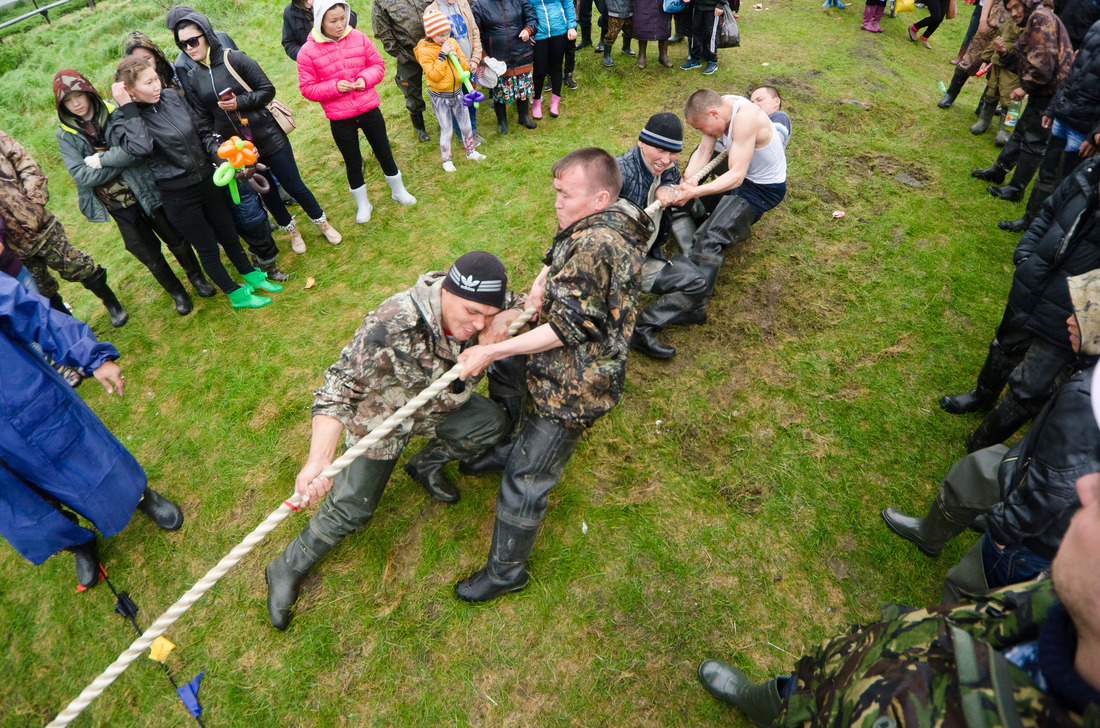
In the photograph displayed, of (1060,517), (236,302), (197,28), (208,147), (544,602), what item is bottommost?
(544,602)

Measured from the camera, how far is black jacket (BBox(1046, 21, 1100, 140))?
4695 mm

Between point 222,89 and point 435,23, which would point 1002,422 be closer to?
point 435,23

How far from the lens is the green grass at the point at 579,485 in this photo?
3.21 metres

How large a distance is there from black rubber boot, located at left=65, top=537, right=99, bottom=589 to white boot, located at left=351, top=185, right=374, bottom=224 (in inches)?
161

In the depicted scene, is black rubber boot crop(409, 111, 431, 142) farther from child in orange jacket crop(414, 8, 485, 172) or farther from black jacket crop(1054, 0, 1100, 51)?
black jacket crop(1054, 0, 1100, 51)

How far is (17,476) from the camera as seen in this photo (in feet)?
10.4

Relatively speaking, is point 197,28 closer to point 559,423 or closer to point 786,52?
point 559,423

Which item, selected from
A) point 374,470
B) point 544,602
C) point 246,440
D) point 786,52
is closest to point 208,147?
point 246,440

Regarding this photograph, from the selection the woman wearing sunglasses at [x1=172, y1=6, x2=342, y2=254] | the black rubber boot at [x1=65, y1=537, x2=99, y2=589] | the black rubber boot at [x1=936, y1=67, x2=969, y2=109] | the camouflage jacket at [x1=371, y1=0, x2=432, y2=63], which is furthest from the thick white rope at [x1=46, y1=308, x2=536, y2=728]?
the black rubber boot at [x1=936, y1=67, x2=969, y2=109]

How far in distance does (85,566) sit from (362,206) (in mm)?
4334

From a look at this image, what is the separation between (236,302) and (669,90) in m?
6.78

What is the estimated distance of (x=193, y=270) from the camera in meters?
5.63

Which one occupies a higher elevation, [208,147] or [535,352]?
[208,147]

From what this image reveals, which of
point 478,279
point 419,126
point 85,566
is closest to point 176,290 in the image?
point 85,566
